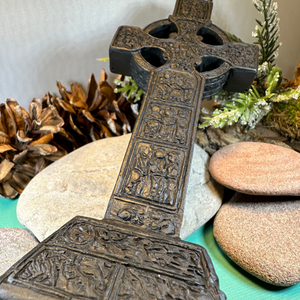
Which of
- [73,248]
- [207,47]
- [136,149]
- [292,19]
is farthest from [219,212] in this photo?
[292,19]

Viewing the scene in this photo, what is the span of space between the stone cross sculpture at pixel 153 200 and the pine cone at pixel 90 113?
0.85 ft

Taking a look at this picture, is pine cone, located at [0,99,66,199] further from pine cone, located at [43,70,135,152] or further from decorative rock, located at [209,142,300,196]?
decorative rock, located at [209,142,300,196]

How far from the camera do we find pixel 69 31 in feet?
4.43

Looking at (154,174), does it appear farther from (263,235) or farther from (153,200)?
(263,235)

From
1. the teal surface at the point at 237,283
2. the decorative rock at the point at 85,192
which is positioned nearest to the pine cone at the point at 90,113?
the decorative rock at the point at 85,192

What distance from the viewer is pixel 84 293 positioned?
1.80 ft

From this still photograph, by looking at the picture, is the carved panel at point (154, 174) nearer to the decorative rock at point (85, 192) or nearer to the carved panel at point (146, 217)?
the carved panel at point (146, 217)

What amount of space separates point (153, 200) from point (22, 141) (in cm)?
63

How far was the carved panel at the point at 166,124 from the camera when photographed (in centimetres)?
90

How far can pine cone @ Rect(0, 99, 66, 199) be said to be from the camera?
1106 millimetres

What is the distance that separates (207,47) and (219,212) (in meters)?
0.69

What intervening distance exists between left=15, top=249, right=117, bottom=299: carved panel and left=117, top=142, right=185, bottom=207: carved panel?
0.76 ft

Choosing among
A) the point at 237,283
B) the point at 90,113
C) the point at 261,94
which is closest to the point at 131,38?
the point at 90,113

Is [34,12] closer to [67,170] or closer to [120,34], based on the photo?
[120,34]
